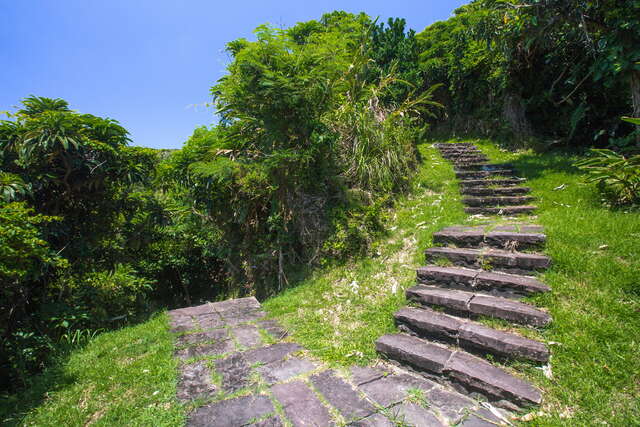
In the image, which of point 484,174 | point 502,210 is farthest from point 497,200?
point 484,174

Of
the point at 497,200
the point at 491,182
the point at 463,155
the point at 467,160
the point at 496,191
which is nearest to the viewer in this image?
the point at 497,200

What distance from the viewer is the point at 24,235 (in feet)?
8.05

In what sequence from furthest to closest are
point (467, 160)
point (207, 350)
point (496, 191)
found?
point (467, 160)
point (496, 191)
point (207, 350)

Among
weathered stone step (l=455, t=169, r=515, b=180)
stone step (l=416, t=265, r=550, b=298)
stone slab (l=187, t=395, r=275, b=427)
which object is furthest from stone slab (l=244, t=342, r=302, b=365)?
weathered stone step (l=455, t=169, r=515, b=180)

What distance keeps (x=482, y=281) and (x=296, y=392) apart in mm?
1903

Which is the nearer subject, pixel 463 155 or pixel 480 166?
pixel 480 166

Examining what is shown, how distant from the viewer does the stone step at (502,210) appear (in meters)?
4.08

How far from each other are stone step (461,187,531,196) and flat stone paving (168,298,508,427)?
3.65m

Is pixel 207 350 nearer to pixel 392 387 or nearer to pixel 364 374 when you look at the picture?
pixel 364 374

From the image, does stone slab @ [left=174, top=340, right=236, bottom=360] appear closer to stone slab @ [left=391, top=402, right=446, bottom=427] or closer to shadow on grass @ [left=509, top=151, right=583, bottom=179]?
stone slab @ [left=391, top=402, right=446, bottom=427]

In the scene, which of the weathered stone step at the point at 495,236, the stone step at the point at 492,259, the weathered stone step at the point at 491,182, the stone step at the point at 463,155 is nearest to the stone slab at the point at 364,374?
the stone step at the point at 492,259

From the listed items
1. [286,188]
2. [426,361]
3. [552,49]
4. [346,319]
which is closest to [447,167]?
[552,49]

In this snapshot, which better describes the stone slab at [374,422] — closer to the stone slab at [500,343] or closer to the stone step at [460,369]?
the stone step at [460,369]

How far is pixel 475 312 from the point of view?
2443 millimetres
